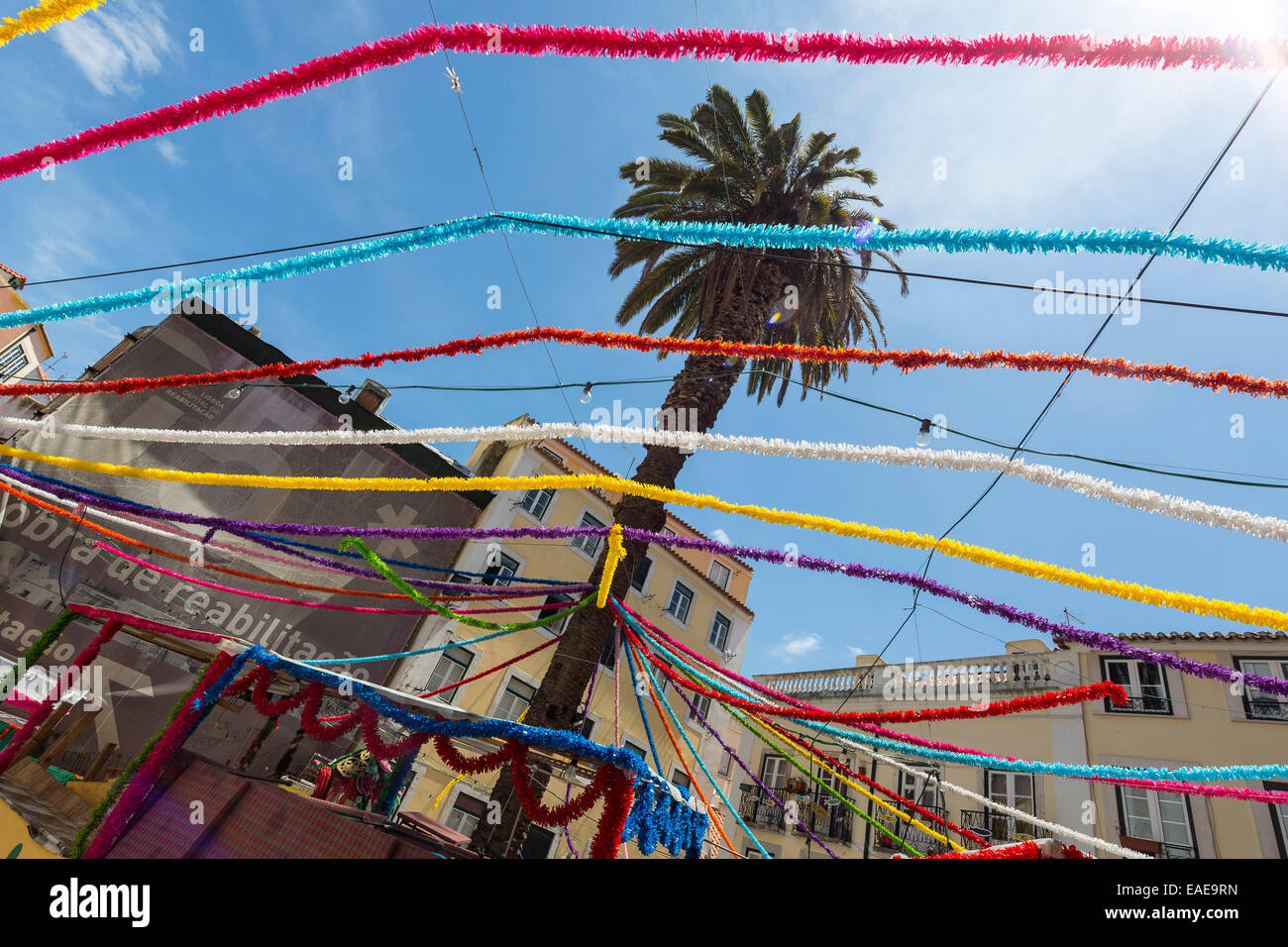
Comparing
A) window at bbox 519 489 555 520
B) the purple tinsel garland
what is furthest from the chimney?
the purple tinsel garland

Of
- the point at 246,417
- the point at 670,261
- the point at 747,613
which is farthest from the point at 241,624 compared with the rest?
the point at 747,613

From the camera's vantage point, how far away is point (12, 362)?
2836 centimetres

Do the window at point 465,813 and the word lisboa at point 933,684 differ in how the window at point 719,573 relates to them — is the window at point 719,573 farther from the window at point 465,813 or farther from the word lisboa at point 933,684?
the window at point 465,813

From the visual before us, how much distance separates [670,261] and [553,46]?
9.81m

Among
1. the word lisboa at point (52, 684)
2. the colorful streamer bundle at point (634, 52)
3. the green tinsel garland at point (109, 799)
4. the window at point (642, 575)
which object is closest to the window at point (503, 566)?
the window at point (642, 575)

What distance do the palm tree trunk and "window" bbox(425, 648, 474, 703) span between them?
877cm

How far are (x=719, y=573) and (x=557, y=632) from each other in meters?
8.69

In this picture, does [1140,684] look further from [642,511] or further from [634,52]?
[634,52]

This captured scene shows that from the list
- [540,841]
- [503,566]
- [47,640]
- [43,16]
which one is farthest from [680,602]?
[43,16]

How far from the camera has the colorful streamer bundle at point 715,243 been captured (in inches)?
117

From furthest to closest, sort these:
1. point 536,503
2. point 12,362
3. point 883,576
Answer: point 12,362 → point 536,503 → point 883,576

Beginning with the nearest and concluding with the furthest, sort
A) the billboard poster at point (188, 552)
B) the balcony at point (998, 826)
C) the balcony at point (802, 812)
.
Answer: the billboard poster at point (188, 552), the balcony at point (998, 826), the balcony at point (802, 812)

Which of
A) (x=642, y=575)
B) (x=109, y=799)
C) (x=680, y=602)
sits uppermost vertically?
(x=642, y=575)

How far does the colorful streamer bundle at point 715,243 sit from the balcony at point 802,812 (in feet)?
62.5
